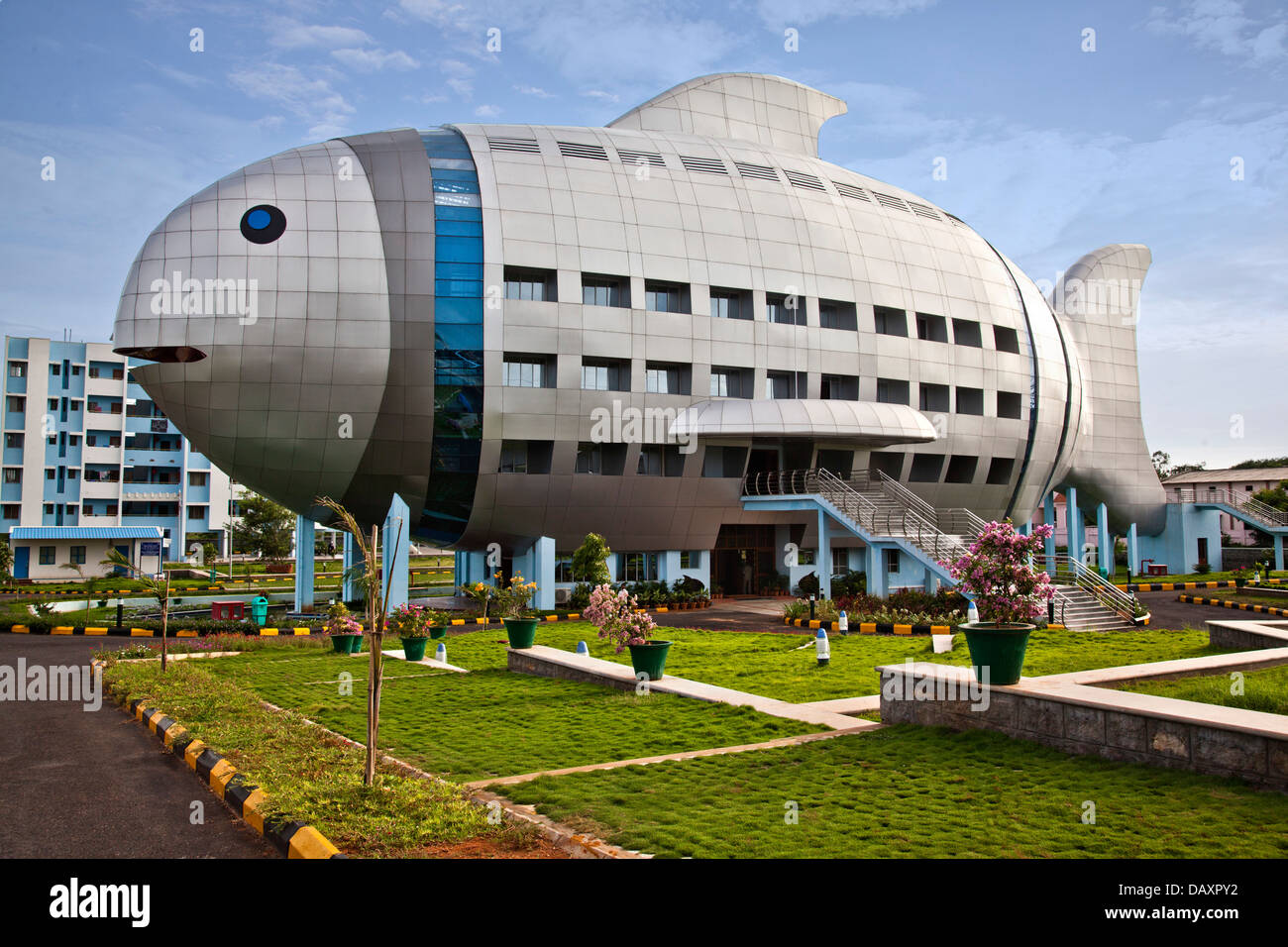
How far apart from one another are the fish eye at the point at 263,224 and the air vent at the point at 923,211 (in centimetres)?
3083

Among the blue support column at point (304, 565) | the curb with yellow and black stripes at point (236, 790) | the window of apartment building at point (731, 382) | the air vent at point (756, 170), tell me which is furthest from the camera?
the air vent at point (756, 170)

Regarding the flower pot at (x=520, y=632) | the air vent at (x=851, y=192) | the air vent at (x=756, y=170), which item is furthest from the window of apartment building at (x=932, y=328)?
the flower pot at (x=520, y=632)

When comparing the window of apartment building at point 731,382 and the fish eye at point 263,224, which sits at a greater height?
the fish eye at point 263,224

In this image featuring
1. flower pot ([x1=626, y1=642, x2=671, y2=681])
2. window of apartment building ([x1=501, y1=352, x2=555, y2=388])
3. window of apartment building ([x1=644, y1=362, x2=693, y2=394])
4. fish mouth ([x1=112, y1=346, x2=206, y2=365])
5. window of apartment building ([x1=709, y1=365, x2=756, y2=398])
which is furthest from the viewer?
window of apartment building ([x1=709, y1=365, x2=756, y2=398])

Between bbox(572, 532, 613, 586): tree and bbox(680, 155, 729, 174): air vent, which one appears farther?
bbox(680, 155, 729, 174): air vent

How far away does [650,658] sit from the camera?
17359 millimetres

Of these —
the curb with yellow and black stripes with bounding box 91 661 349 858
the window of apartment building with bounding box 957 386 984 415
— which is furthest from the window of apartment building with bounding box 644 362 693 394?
the curb with yellow and black stripes with bounding box 91 661 349 858

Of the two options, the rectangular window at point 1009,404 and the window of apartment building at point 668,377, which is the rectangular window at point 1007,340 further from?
the window of apartment building at point 668,377

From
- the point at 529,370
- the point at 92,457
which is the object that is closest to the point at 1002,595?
the point at 529,370

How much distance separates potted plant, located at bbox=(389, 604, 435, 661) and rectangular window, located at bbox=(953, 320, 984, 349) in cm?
3276

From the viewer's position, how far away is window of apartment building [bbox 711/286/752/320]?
39.4 metres

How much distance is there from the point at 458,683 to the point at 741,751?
28.9ft

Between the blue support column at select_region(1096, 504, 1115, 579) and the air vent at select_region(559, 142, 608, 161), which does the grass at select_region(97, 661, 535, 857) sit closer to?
the air vent at select_region(559, 142, 608, 161)

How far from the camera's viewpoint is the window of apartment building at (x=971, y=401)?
A: 151 ft
